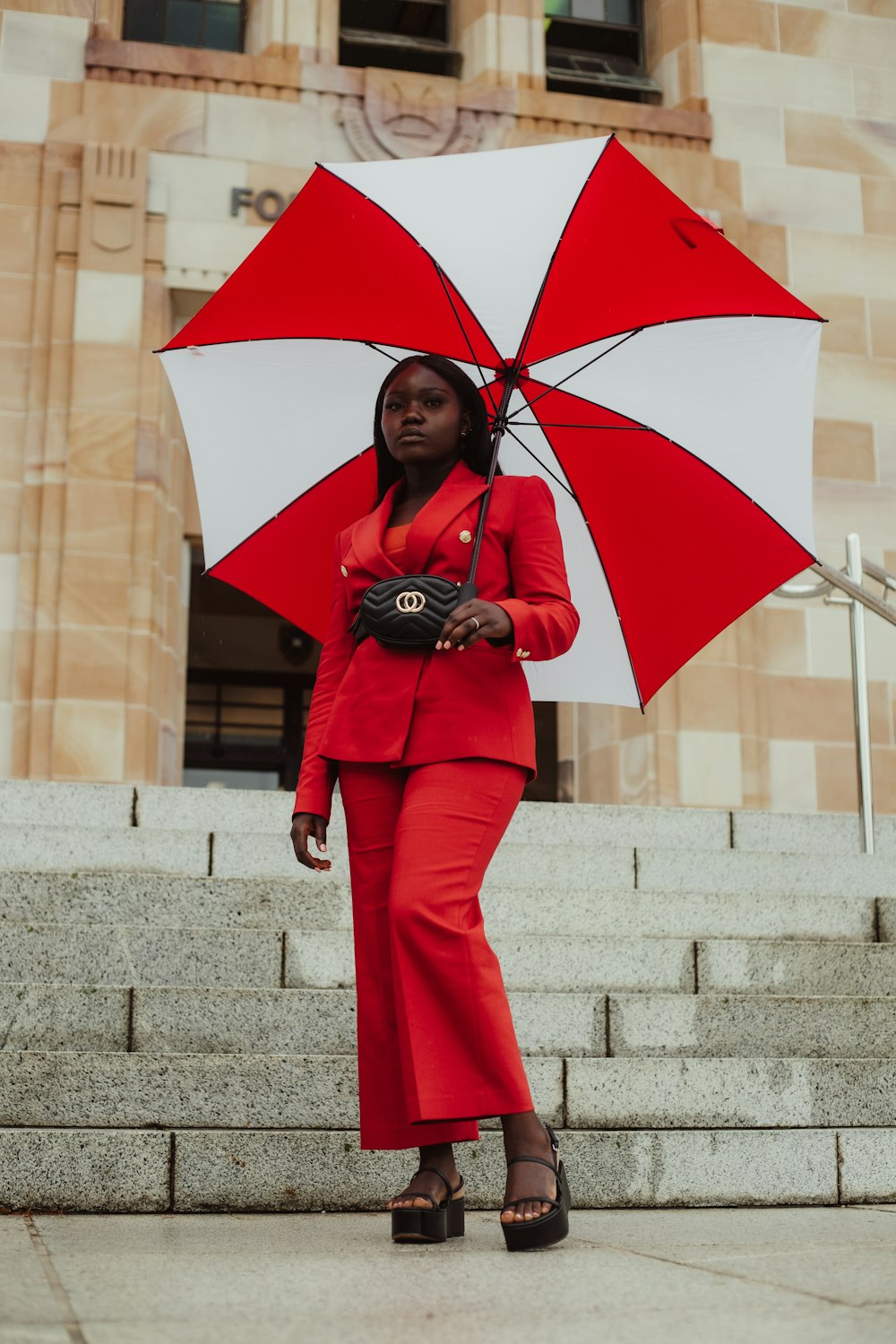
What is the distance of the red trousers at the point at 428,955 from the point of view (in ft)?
10.6

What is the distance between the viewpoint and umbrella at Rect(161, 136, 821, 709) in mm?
3994

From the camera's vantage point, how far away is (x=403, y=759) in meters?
3.40

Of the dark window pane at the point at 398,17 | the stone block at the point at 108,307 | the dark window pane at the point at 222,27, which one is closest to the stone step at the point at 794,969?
the stone block at the point at 108,307

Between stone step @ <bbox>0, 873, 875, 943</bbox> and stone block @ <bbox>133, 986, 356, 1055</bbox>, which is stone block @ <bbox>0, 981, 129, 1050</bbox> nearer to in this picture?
stone block @ <bbox>133, 986, 356, 1055</bbox>

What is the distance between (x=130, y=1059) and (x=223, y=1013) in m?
0.39

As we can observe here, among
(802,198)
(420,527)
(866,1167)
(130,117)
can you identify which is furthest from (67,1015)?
(802,198)

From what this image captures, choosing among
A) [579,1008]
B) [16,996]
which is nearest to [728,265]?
[579,1008]

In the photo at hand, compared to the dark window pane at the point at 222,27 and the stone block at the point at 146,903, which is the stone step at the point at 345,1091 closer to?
the stone block at the point at 146,903

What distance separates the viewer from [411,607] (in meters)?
3.35

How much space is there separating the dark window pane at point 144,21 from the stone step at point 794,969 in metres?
9.74

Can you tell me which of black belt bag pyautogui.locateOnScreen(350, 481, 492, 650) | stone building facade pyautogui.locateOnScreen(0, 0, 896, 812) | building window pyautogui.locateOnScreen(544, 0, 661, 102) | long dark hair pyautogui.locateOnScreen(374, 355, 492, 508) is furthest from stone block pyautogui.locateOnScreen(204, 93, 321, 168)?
black belt bag pyautogui.locateOnScreen(350, 481, 492, 650)

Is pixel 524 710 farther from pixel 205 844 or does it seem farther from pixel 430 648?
pixel 205 844

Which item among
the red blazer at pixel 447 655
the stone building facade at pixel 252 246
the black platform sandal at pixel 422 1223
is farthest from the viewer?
the stone building facade at pixel 252 246

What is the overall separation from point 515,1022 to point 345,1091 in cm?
66
